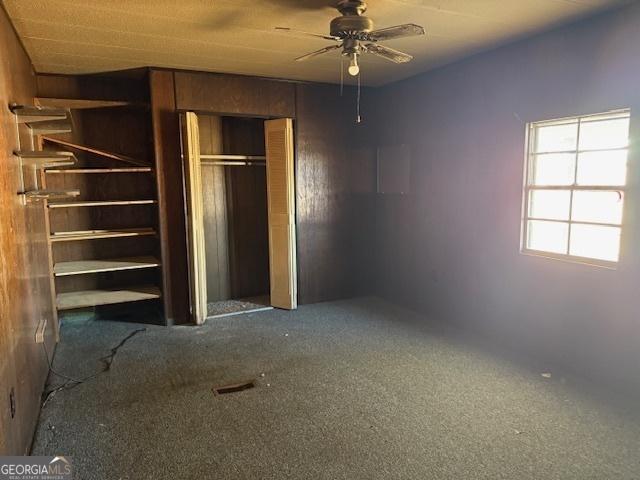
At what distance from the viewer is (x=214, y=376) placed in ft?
10.6

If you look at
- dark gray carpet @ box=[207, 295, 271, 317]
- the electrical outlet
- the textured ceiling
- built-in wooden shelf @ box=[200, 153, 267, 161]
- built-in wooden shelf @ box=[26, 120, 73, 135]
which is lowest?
dark gray carpet @ box=[207, 295, 271, 317]

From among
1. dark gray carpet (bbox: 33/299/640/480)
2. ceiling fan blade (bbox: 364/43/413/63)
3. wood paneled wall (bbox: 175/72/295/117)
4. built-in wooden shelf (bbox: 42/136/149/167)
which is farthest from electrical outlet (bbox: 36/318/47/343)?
ceiling fan blade (bbox: 364/43/413/63)

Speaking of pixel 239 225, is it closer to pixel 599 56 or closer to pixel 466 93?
pixel 466 93

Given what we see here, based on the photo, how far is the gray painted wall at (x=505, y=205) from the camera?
290 centimetres

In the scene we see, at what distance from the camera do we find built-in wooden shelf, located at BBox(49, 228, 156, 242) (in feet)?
13.5

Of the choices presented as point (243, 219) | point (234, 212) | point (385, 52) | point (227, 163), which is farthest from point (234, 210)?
point (385, 52)

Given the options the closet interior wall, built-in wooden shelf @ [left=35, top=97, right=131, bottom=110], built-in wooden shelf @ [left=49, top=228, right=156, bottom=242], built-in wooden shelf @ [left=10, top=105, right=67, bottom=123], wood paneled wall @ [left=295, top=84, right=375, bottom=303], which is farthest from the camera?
the closet interior wall

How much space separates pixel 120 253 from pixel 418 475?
12.5ft

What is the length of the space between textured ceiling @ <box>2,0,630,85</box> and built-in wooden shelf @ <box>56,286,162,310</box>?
6.97 feet

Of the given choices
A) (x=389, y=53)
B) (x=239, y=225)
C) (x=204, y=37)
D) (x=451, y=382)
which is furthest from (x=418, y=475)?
(x=239, y=225)

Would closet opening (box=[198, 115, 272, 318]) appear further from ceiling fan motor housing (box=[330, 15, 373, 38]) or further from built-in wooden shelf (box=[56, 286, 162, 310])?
ceiling fan motor housing (box=[330, 15, 373, 38])

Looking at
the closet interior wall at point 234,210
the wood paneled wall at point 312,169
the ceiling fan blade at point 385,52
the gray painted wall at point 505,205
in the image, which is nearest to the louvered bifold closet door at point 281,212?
the wood paneled wall at point 312,169

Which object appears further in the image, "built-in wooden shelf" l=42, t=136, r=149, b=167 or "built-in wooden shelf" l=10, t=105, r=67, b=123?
"built-in wooden shelf" l=42, t=136, r=149, b=167

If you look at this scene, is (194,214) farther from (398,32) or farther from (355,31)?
(398,32)
